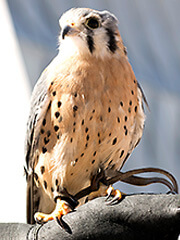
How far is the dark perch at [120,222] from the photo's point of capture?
0.83m

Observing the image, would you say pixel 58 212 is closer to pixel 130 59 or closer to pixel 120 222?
pixel 120 222

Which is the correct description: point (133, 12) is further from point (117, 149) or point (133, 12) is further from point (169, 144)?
point (117, 149)

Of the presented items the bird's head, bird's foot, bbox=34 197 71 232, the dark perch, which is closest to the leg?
bird's foot, bbox=34 197 71 232

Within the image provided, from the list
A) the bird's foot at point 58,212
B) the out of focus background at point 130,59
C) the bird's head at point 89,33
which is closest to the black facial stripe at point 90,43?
the bird's head at point 89,33

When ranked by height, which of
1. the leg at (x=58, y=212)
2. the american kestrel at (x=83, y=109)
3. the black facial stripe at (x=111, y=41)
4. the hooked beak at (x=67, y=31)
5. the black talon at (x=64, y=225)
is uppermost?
the hooked beak at (x=67, y=31)

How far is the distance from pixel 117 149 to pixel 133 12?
161 cm

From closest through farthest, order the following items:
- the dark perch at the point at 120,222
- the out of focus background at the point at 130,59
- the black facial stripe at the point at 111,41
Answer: the dark perch at the point at 120,222 < the black facial stripe at the point at 111,41 < the out of focus background at the point at 130,59

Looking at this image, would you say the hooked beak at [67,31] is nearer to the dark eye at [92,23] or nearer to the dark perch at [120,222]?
the dark eye at [92,23]

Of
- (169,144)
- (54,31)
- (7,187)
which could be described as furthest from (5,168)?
(169,144)

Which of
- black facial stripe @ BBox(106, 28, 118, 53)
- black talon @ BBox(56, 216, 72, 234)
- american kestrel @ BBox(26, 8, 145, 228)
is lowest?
black talon @ BBox(56, 216, 72, 234)

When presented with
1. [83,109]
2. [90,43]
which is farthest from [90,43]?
[83,109]

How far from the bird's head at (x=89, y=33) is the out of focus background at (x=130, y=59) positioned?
1074mm

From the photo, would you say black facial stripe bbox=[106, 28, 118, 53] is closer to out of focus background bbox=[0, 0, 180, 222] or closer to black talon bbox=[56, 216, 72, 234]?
black talon bbox=[56, 216, 72, 234]

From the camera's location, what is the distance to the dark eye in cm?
114
